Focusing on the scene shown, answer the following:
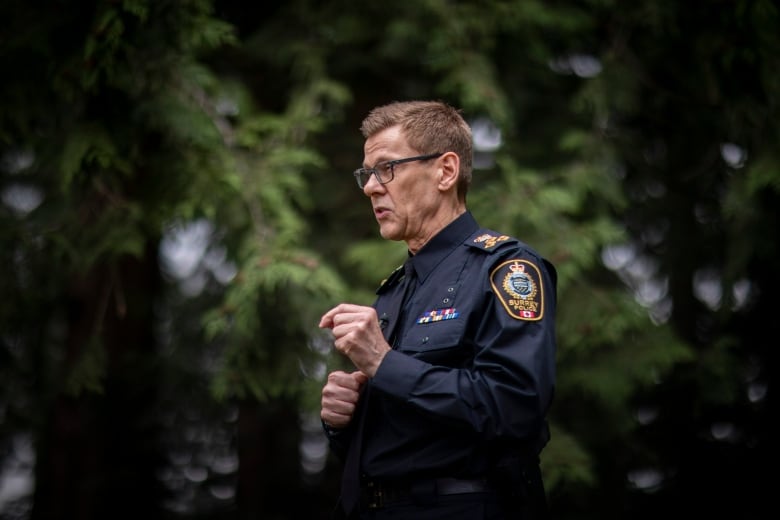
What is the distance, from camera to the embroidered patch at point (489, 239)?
2543 mm

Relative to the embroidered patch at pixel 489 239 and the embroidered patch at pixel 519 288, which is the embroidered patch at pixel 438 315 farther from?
the embroidered patch at pixel 489 239

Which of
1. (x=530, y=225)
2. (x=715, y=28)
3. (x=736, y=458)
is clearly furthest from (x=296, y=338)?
(x=736, y=458)

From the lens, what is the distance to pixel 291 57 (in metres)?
6.70

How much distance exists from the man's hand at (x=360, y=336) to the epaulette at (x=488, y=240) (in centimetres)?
47

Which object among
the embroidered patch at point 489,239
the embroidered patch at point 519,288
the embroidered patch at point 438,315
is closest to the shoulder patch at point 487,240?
the embroidered patch at point 489,239

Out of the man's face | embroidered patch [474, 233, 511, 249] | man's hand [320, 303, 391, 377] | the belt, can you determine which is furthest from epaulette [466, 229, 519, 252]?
the belt

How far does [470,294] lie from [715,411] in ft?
19.0

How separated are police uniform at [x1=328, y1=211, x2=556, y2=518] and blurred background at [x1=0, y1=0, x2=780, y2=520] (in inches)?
99.6

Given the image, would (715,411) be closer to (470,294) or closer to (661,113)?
(661,113)

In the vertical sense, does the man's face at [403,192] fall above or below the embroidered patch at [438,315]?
above

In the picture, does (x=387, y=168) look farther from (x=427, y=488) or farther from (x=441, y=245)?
(x=427, y=488)

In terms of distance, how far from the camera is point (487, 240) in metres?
2.59

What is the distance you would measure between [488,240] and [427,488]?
815 millimetres

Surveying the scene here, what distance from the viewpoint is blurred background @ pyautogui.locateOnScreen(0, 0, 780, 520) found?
5.09 metres
